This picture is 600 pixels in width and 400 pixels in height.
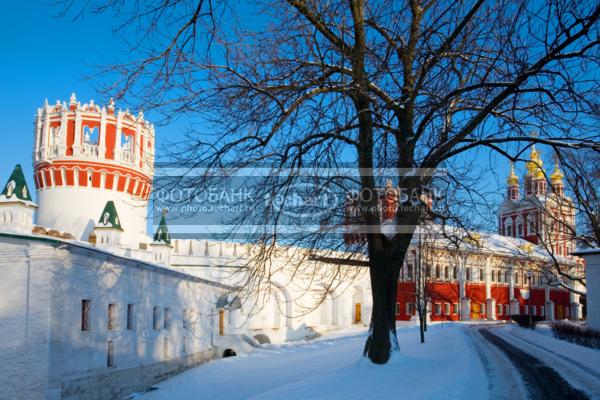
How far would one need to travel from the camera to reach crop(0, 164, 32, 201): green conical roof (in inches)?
805

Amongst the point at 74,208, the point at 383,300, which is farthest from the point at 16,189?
the point at 74,208

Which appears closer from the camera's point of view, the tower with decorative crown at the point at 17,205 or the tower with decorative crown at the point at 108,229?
the tower with decorative crown at the point at 17,205

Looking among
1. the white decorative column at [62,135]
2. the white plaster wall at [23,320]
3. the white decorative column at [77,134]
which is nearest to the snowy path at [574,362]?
the white plaster wall at [23,320]

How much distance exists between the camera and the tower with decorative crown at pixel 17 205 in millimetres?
20109

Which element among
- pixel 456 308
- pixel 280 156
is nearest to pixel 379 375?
pixel 280 156

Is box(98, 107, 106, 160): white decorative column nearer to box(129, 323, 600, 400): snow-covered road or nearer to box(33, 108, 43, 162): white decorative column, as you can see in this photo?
box(33, 108, 43, 162): white decorative column

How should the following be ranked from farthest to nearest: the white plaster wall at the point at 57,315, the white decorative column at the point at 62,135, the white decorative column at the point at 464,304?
the white decorative column at the point at 464,304
the white decorative column at the point at 62,135
the white plaster wall at the point at 57,315

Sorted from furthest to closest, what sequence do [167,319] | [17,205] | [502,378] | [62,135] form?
1. [62,135]
2. [167,319]
3. [17,205]
4. [502,378]

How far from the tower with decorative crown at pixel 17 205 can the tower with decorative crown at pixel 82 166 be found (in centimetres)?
1367

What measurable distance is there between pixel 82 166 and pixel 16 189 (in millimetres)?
15631

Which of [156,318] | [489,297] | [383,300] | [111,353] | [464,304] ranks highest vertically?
[383,300]

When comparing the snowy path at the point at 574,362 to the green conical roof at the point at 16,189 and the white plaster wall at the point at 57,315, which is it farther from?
the green conical roof at the point at 16,189

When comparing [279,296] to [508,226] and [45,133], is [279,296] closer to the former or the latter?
[45,133]

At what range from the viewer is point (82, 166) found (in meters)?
35.9
